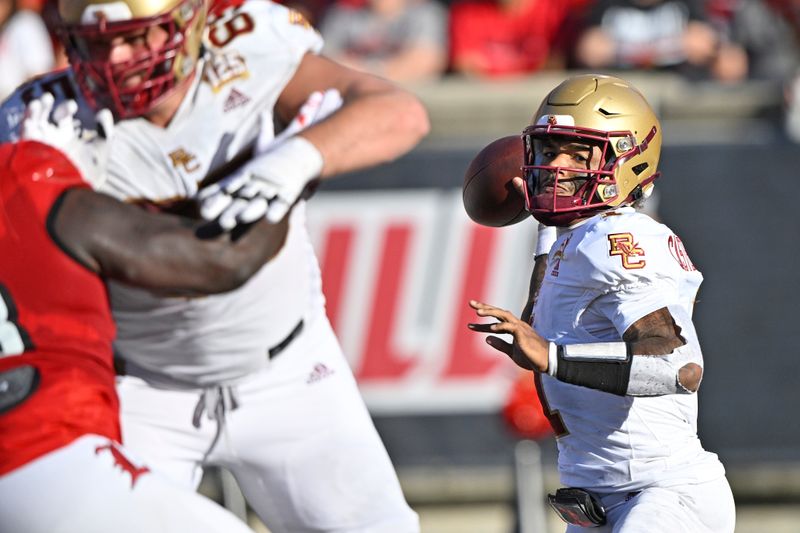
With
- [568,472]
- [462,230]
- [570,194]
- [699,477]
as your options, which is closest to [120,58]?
[570,194]

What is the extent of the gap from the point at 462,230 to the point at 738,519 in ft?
6.38

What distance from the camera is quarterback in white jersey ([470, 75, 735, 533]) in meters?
2.93

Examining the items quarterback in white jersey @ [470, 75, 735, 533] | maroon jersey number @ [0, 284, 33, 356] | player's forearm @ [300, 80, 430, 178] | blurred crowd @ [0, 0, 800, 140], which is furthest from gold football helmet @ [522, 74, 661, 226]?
blurred crowd @ [0, 0, 800, 140]

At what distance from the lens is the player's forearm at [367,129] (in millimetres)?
3318

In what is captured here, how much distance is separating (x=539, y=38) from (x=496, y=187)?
3.87 meters

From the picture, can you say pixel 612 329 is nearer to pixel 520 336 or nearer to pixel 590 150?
pixel 520 336

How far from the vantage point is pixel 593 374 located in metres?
2.92

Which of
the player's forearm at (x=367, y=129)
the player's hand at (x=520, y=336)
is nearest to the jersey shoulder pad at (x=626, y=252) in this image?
the player's hand at (x=520, y=336)

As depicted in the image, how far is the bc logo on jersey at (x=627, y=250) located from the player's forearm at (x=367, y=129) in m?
0.73

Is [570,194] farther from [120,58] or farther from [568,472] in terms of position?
[120,58]

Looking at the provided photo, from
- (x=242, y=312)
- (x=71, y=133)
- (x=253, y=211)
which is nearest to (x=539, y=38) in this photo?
(x=242, y=312)

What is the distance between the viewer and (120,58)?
11.2ft

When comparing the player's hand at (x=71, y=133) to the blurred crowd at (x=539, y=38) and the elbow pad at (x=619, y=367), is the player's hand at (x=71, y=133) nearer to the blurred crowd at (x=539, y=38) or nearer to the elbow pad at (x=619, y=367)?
the elbow pad at (x=619, y=367)

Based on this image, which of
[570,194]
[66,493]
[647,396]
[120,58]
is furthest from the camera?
[120,58]
